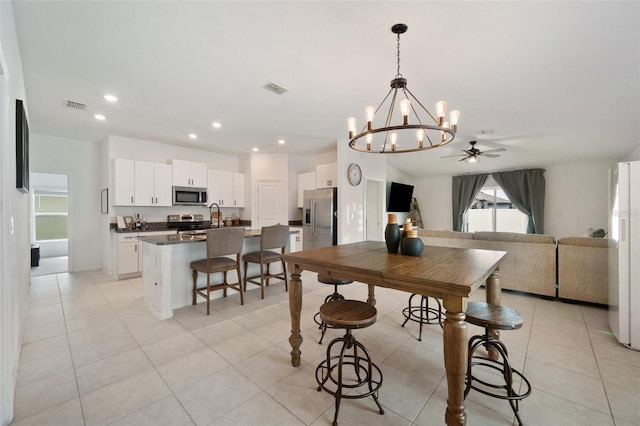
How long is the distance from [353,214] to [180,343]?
3.80 meters

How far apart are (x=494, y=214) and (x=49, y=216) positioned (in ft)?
40.2

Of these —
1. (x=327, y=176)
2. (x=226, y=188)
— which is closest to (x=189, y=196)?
(x=226, y=188)

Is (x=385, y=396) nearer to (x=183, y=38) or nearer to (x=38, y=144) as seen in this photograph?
(x=183, y=38)

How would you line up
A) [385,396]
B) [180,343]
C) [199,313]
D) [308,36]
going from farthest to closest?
[199,313], [180,343], [308,36], [385,396]

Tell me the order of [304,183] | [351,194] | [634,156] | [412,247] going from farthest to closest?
[304,183] → [351,194] → [634,156] → [412,247]

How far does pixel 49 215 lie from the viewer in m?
7.15

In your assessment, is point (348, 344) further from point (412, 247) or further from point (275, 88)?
point (275, 88)

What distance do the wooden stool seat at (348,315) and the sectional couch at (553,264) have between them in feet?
9.83

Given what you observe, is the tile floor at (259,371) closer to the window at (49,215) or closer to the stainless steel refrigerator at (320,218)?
the stainless steel refrigerator at (320,218)

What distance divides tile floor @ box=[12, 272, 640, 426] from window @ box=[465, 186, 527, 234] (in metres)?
4.44

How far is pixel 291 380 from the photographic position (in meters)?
1.87

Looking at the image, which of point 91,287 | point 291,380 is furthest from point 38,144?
point 291,380

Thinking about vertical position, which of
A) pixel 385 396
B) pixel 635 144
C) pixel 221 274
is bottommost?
pixel 385 396

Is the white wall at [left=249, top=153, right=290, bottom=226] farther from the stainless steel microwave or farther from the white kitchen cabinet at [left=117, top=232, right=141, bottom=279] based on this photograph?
the white kitchen cabinet at [left=117, top=232, right=141, bottom=279]
